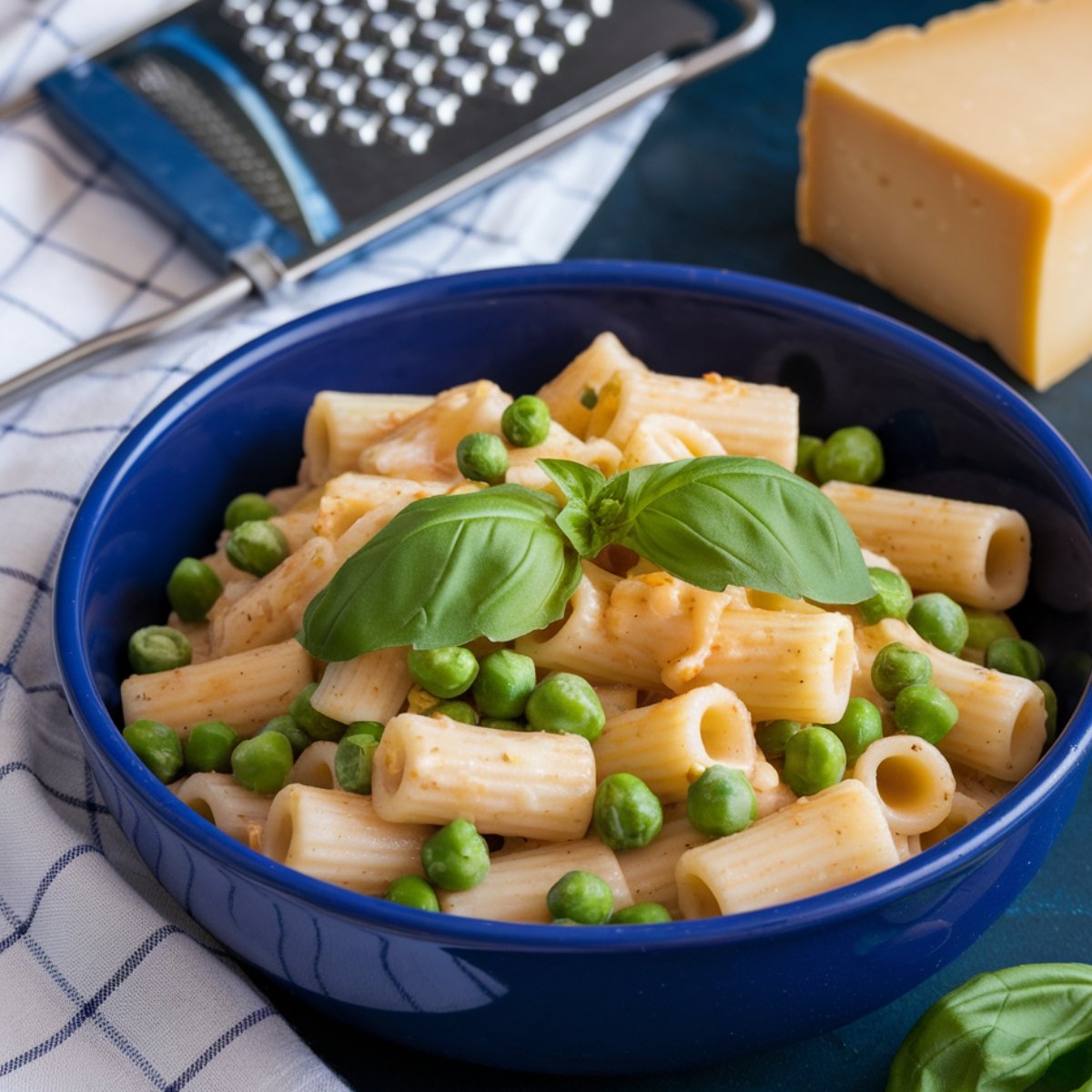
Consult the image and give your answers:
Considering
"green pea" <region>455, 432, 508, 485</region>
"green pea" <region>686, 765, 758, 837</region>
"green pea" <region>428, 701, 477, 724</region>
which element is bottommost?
"green pea" <region>686, 765, 758, 837</region>

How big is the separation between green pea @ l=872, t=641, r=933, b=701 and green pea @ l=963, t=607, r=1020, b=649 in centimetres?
22

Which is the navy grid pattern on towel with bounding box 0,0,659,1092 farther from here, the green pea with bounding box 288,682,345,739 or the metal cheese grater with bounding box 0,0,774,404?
the green pea with bounding box 288,682,345,739

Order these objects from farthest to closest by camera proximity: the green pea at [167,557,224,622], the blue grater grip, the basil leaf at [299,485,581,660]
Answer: the blue grater grip → the green pea at [167,557,224,622] → the basil leaf at [299,485,581,660]

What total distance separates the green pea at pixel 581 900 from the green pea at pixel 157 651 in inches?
28.9

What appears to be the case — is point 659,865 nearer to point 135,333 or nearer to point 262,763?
point 262,763

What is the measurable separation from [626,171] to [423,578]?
6.59 ft

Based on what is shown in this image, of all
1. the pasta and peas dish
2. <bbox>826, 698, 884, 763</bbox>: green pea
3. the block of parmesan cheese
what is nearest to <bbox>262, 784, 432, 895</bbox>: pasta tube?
the pasta and peas dish

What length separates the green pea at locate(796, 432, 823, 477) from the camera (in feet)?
8.02

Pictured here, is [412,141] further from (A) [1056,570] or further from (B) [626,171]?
(A) [1056,570]

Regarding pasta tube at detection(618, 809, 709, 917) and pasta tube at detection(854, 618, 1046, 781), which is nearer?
pasta tube at detection(618, 809, 709, 917)

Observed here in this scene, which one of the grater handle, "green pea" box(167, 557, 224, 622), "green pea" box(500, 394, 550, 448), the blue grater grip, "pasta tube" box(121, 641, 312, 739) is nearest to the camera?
"pasta tube" box(121, 641, 312, 739)

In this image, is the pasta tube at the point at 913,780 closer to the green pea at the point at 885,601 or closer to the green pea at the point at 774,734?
the green pea at the point at 774,734

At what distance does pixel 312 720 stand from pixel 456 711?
21 cm

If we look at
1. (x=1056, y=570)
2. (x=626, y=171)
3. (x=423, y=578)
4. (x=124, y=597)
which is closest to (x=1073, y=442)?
(x=1056, y=570)
